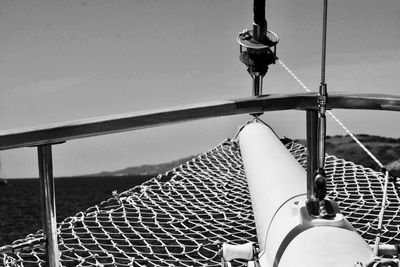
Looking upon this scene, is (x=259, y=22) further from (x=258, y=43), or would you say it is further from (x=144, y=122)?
(x=144, y=122)

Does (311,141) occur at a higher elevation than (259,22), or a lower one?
lower

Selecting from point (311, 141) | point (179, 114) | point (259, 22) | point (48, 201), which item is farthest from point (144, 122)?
point (259, 22)

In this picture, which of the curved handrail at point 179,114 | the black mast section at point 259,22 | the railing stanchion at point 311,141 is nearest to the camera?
the curved handrail at point 179,114

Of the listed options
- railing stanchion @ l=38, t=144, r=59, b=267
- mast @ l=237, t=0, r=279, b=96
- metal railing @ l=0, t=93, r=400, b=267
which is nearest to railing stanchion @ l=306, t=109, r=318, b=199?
metal railing @ l=0, t=93, r=400, b=267

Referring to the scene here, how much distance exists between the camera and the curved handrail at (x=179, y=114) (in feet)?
5.16

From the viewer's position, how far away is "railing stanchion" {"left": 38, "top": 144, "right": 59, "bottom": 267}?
1.67 meters

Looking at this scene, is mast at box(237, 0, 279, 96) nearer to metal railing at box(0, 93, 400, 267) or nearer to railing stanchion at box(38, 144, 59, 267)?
metal railing at box(0, 93, 400, 267)

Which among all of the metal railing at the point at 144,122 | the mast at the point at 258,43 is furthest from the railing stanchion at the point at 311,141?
the mast at the point at 258,43

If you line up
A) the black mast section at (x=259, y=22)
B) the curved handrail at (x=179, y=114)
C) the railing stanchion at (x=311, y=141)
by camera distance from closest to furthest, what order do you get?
the curved handrail at (x=179, y=114) → the railing stanchion at (x=311, y=141) → the black mast section at (x=259, y=22)

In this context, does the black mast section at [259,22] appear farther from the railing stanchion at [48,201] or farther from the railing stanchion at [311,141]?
the railing stanchion at [48,201]

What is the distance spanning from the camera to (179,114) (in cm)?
177

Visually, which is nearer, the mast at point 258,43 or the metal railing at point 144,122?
the metal railing at point 144,122

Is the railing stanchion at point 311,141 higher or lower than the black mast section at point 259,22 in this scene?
lower

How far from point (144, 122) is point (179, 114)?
11 centimetres
